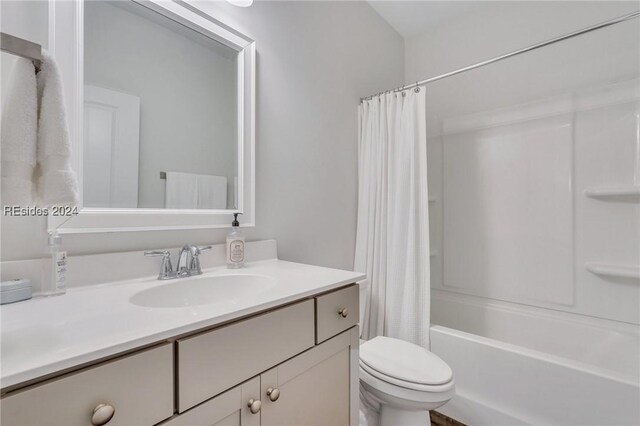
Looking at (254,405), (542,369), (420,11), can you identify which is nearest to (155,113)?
(254,405)

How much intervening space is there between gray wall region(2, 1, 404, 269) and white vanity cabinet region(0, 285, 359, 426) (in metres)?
0.55

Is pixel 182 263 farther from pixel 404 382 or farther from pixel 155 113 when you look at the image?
pixel 404 382

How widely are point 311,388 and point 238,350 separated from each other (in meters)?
0.30

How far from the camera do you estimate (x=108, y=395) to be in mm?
473

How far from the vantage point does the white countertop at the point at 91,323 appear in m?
0.43

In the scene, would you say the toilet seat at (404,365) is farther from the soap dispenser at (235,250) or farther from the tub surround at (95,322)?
the soap dispenser at (235,250)

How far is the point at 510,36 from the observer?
2021 millimetres

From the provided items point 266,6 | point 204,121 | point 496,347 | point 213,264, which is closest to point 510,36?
point 266,6

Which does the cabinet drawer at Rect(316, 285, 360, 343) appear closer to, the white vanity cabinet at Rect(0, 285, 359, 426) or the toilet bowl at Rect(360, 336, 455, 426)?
the white vanity cabinet at Rect(0, 285, 359, 426)

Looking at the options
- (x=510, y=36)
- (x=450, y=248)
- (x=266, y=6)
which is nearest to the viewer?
(x=266, y=6)

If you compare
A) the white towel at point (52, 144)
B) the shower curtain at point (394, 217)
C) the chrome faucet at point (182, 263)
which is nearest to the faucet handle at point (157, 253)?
the chrome faucet at point (182, 263)

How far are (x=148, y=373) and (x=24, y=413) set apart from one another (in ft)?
0.51

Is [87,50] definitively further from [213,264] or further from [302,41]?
[302,41]

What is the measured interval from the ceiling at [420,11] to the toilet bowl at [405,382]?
2223mm
